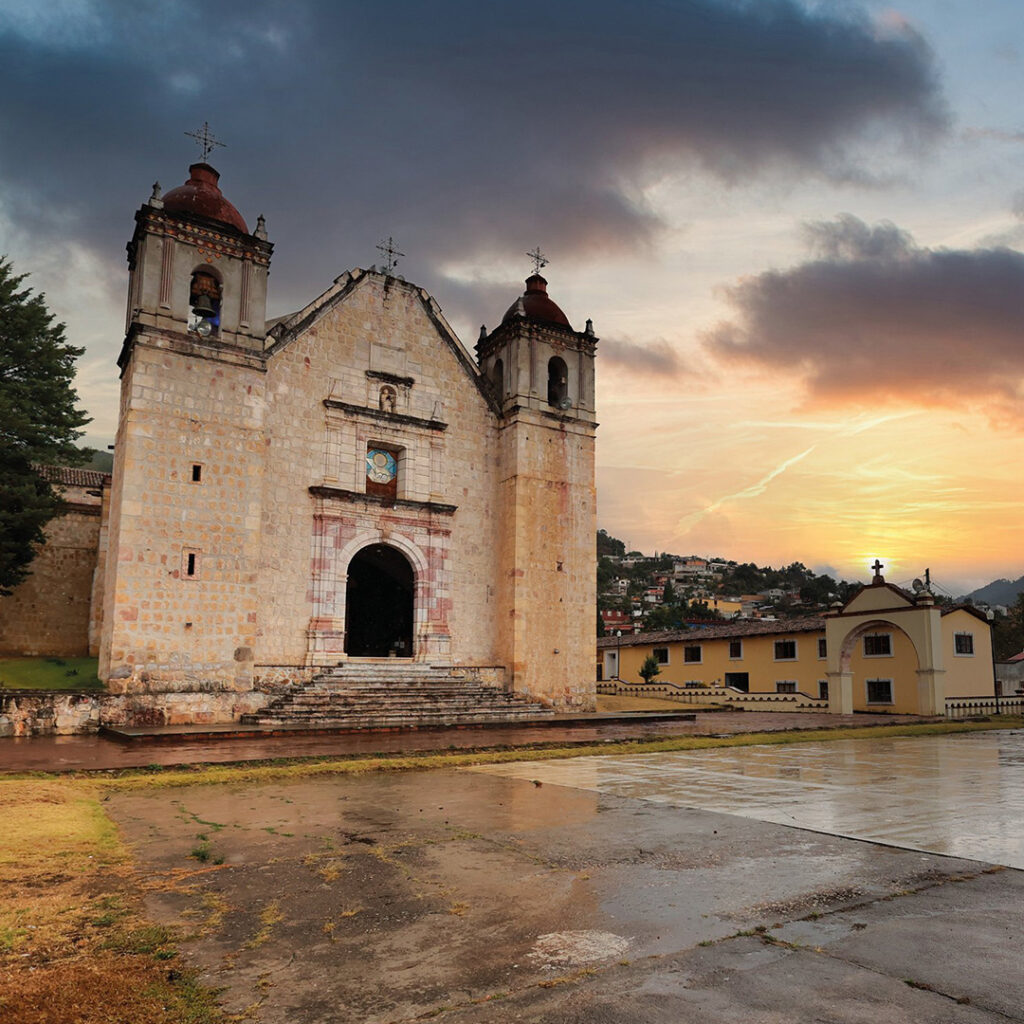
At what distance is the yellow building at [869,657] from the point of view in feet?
87.6

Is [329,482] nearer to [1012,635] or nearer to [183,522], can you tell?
[183,522]

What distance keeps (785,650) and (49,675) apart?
25798 millimetres

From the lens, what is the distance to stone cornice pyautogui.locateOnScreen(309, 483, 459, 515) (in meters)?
21.7

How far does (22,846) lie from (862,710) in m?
28.3

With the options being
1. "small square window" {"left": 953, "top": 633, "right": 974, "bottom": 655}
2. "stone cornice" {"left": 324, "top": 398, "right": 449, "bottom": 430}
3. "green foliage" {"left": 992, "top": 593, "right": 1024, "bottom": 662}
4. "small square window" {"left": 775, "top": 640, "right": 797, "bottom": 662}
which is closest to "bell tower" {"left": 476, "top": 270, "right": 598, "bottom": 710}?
"stone cornice" {"left": 324, "top": 398, "right": 449, "bottom": 430}

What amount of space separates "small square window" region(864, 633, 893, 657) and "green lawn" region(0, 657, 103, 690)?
79.2ft

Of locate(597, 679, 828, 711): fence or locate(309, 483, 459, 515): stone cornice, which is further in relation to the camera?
locate(597, 679, 828, 711): fence

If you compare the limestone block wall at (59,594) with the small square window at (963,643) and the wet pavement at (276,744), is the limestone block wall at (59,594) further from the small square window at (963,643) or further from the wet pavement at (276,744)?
the small square window at (963,643)

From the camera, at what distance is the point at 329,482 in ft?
72.2

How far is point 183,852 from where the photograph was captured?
5766 mm

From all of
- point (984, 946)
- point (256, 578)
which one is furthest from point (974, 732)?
point (984, 946)

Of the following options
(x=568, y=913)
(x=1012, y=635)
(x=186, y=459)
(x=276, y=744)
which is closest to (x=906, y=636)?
(x=276, y=744)

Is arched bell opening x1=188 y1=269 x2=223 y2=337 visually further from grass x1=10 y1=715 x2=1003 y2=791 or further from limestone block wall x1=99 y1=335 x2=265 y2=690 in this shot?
grass x1=10 y1=715 x2=1003 y2=791

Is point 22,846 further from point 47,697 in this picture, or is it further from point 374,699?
point 374,699
